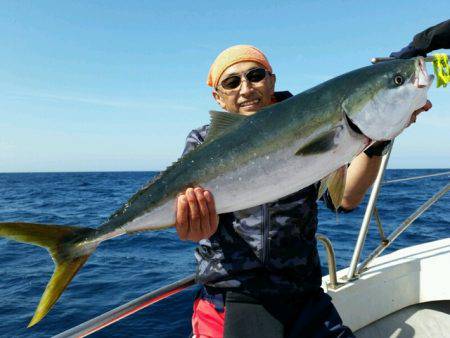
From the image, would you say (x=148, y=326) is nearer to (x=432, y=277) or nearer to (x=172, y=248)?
(x=432, y=277)

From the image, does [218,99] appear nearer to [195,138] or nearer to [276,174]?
[195,138]

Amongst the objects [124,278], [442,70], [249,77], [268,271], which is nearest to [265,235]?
[268,271]

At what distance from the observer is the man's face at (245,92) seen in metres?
3.55

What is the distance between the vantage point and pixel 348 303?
4.67 m

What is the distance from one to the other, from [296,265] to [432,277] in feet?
9.50

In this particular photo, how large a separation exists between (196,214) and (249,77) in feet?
4.80

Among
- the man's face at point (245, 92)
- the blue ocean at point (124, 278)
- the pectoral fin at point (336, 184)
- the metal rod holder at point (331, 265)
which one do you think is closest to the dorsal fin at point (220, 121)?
the man's face at point (245, 92)

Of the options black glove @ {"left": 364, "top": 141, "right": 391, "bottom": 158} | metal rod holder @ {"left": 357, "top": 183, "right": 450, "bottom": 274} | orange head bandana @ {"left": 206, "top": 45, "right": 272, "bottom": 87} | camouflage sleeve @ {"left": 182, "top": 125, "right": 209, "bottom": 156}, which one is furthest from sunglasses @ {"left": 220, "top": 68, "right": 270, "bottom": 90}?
metal rod holder @ {"left": 357, "top": 183, "right": 450, "bottom": 274}

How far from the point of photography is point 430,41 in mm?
3496

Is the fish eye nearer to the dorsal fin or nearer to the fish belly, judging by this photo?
the fish belly

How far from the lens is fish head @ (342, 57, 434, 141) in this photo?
2664 millimetres

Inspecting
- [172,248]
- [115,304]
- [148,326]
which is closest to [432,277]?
[148,326]

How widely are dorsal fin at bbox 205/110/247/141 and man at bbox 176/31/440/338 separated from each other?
709mm

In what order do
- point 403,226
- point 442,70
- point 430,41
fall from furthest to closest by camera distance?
point 403,226
point 430,41
point 442,70
